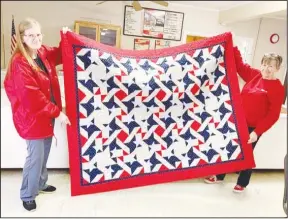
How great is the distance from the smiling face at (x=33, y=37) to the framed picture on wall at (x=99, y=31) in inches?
7.6

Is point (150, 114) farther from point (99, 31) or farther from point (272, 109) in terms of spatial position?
point (272, 109)

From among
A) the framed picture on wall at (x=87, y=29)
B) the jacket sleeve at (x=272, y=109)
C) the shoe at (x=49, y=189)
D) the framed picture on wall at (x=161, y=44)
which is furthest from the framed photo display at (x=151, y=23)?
the shoe at (x=49, y=189)

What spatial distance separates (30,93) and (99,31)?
0.46 m

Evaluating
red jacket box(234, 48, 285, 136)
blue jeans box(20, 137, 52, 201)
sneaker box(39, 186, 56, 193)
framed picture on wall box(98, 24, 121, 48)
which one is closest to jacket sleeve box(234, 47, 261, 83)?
red jacket box(234, 48, 285, 136)

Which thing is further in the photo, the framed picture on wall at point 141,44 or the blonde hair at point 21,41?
the framed picture on wall at point 141,44

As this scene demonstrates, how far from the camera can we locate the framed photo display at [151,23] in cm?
142

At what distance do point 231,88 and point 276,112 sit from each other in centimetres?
31

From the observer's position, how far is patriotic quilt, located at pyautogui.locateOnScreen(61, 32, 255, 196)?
4.48 feet

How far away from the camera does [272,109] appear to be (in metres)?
1.61

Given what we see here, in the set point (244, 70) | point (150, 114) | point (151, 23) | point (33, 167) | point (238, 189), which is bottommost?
point (238, 189)

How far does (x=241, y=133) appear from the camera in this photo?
1.58 m

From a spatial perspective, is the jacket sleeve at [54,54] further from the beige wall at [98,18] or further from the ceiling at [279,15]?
the ceiling at [279,15]

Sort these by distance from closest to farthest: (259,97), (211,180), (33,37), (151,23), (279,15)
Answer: (33,37) < (151,23) < (259,97) < (279,15) < (211,180)

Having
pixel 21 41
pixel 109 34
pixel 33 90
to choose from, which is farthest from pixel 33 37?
pixel 109 34
